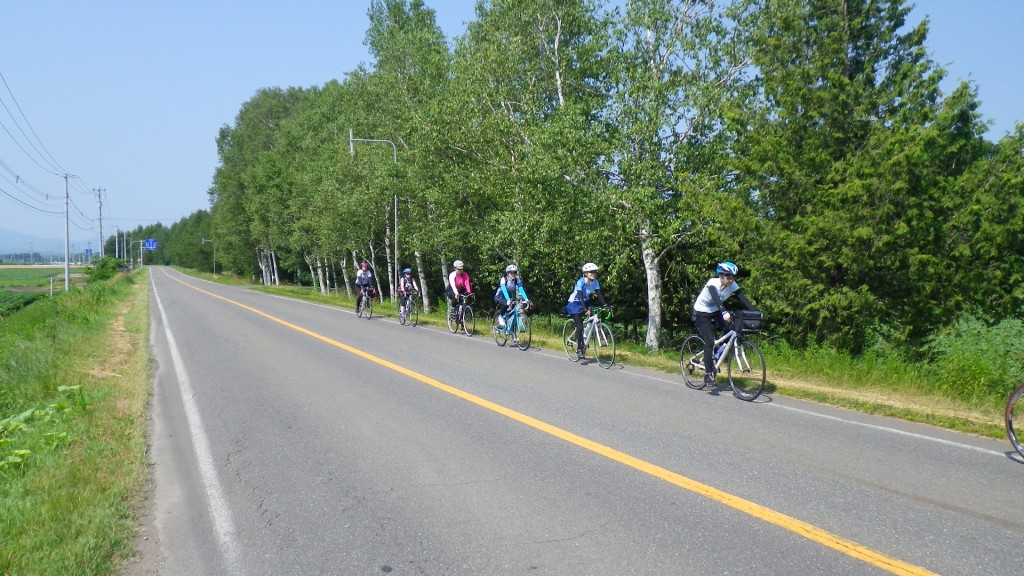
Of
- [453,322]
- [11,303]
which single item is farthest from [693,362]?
[11,303]

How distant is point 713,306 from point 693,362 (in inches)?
34.8

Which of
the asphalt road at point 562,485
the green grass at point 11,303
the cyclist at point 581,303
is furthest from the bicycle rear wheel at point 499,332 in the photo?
the green grass at point 11,303

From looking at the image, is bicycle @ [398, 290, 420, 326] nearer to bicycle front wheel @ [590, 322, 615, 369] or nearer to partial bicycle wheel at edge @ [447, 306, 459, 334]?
partial bicycle wheel at edge @ [447, 306, 459, 334]

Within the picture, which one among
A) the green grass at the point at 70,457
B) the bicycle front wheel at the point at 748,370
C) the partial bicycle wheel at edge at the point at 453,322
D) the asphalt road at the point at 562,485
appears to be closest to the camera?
the asphalt road at the point at 562,485

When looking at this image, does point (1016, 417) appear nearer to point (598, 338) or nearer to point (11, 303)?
point (598, 338)

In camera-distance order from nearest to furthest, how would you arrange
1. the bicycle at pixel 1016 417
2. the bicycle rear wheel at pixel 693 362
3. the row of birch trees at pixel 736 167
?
the bicycle at pixel 1016 417 → the bicycle rear wheel at pixel 693 362 → the row of birch trees at pixel 736 167

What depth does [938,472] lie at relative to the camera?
18.2 feet

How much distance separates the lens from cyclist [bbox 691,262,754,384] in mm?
9396

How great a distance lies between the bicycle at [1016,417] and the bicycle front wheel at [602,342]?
6332 mm

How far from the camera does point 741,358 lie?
9.24 meters

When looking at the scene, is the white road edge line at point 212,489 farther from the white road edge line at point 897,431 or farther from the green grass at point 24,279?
the green grass at point 24,279

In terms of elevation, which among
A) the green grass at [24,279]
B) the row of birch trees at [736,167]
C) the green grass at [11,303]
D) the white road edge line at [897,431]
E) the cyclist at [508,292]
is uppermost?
the row of birch trees at [736,167]

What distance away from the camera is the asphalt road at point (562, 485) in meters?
4.14

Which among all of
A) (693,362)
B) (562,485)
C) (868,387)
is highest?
(693,362)
